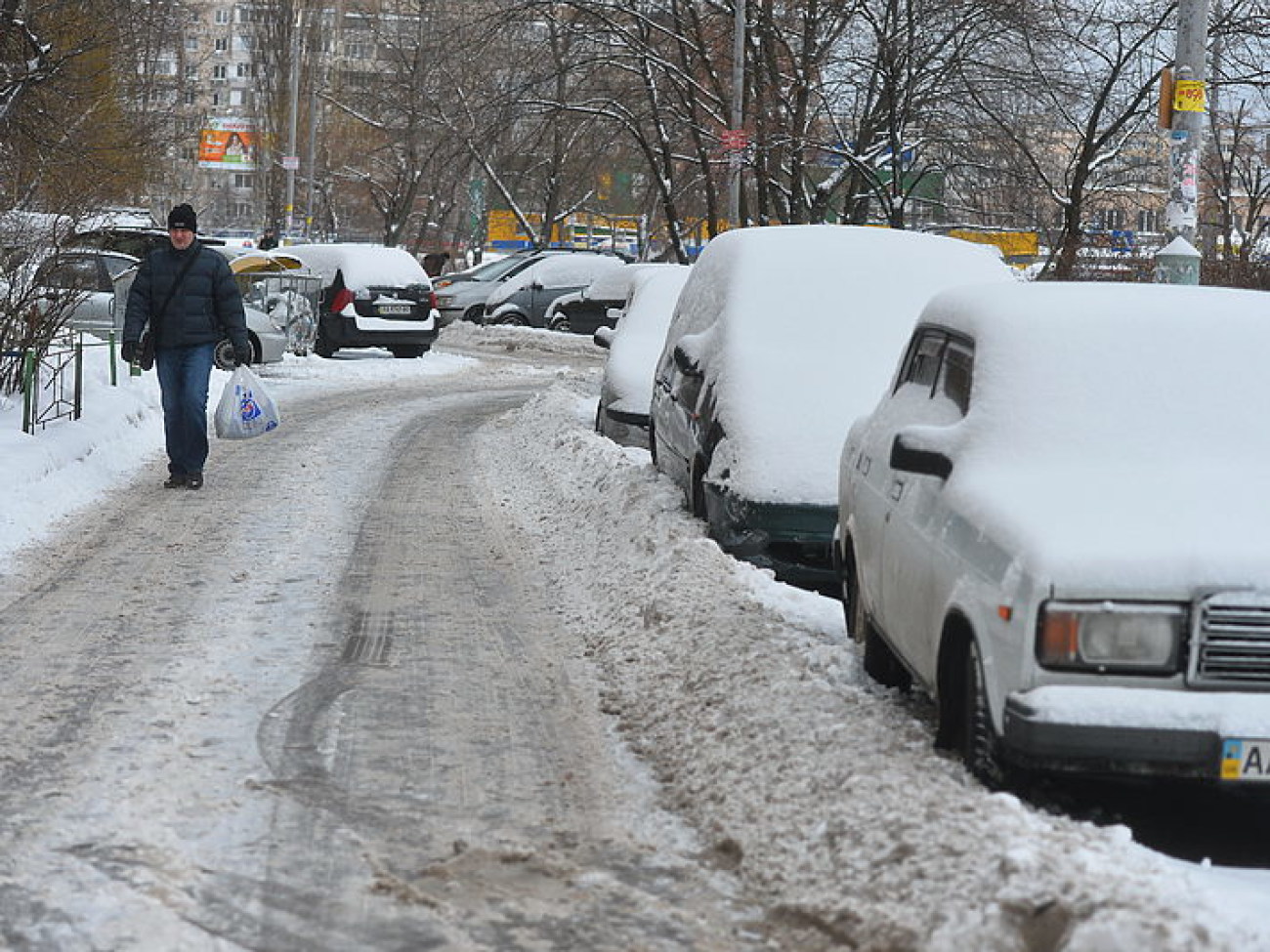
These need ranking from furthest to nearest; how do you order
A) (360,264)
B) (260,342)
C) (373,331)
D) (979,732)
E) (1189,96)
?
(360,264) → (373,331) → (260,342) → (1189,96) → (979,732)

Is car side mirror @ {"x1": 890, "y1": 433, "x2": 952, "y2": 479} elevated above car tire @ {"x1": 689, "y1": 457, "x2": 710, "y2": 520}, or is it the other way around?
car side mirror @ {"x1": 890, "y1": 433, "x2": 952, "y2": 479}

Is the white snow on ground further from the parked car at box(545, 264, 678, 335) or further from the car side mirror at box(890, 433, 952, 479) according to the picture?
the parked car at box(545, 264, 678, 335)

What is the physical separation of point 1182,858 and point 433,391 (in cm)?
1829

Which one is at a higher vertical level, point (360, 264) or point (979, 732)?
point (360, 264)

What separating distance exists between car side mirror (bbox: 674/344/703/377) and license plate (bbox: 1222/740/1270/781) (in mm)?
6042

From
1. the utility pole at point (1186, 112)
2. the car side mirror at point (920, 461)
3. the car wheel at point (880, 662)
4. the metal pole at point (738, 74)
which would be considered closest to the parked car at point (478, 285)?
the metal pole at point (738, 74)

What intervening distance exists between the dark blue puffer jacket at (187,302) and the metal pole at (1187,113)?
6.57 m

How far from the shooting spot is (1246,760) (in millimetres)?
4867

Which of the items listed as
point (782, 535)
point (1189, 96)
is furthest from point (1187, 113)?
point (782, 535)

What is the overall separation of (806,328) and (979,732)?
5442mm

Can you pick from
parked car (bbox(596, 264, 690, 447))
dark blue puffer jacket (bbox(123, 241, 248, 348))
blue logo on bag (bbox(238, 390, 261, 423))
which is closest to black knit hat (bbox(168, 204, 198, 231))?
dark blue puffer jacket (bbox(123, 241, 248, 348))

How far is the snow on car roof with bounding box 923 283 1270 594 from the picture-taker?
16.3 feet

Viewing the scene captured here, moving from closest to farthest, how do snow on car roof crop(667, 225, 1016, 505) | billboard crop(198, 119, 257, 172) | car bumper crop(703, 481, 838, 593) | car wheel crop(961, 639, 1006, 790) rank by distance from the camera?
car wheel crop(961, 639, 1006, 790)
car bumper crop(703, 481, 838, 593)
snow on car roof crop(667, 225, 1016, 505)
billboard crop(198, 119, 257, 172)

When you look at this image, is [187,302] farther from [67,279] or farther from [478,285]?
[478,285]
